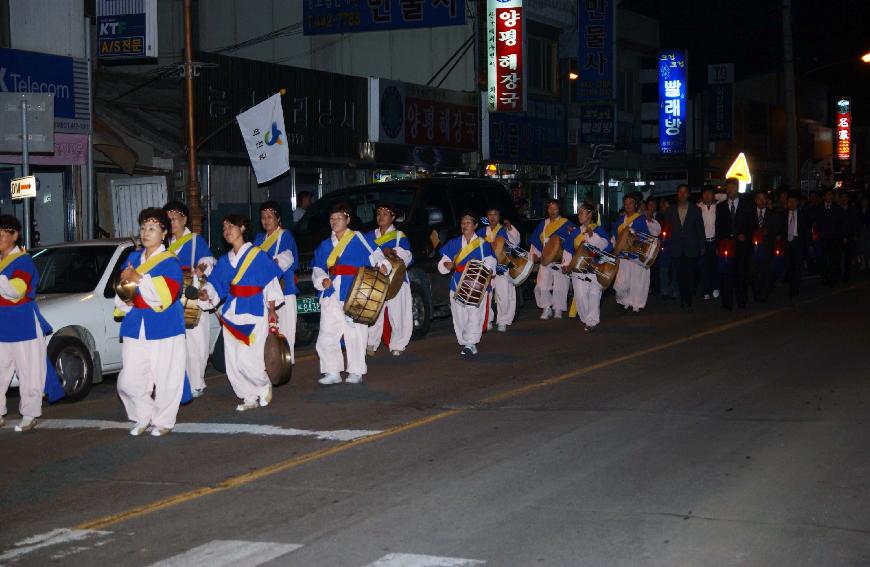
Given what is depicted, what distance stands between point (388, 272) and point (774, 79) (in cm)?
4993

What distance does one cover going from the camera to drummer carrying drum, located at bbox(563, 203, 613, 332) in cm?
1752

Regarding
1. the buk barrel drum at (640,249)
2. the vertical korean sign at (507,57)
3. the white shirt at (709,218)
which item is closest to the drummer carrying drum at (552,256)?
the buk barrel drum at (640,249)

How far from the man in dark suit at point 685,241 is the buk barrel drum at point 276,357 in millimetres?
11259

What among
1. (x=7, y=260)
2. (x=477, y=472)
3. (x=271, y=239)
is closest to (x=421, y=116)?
(x=271, y=239)

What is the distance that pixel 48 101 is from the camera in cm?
1512

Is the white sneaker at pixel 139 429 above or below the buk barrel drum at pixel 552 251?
below

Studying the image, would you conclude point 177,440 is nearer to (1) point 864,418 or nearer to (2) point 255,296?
(2) point 255,296

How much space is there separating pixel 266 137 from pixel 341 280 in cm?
817

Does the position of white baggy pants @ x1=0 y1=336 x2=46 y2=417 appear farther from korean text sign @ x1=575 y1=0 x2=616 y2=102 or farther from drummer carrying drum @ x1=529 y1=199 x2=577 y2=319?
korean text sign @ x1=575 y1=0 x2=616 y2=102

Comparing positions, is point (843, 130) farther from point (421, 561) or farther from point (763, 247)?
point (421, 561)

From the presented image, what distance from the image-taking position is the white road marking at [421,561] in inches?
239

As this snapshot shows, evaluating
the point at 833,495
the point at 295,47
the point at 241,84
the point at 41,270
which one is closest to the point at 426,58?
the point at 295,47

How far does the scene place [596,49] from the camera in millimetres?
36094

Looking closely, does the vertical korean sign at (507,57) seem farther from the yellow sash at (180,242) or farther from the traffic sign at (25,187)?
the yellow sash at (180,242)
